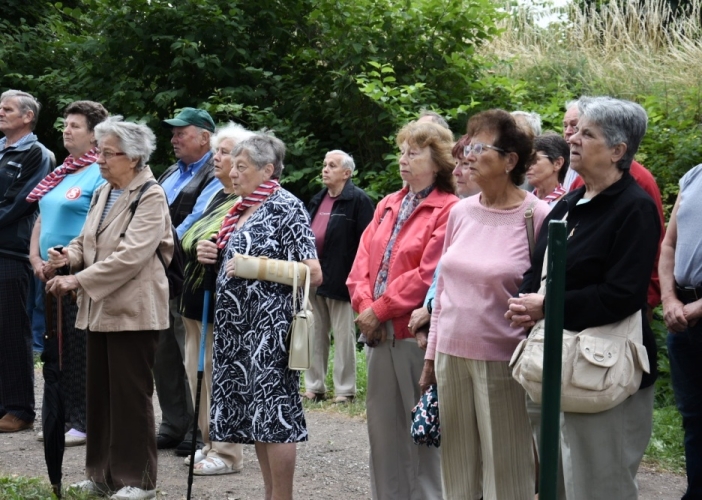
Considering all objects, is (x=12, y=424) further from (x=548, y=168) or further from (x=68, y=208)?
(x=548, y=168)

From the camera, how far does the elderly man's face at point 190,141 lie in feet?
23.8

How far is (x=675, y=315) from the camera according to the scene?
16.4 ft

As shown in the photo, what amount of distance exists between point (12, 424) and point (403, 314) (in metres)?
4.14

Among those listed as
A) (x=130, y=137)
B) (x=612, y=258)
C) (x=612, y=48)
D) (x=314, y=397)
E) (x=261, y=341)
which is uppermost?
(x=612, y=48)

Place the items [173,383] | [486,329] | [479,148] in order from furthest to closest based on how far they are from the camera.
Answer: [173,383] → [479,148] → [486,329]

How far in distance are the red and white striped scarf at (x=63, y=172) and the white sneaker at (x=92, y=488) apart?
2.26m

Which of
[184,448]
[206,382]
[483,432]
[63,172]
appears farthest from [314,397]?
[483,432]

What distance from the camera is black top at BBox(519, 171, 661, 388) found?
12.6 feet

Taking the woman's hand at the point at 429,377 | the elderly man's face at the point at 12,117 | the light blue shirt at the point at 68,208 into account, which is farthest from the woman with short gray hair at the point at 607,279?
the elderly man's face at the point at 12,117

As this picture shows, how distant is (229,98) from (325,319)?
4495mm

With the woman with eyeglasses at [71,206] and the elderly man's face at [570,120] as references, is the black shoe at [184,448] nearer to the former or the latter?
the woman with eyeglasses at [71,206]

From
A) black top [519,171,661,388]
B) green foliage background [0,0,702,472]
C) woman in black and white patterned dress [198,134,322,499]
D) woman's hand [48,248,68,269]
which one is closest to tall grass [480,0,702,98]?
green foliage background [0,0,702,472]

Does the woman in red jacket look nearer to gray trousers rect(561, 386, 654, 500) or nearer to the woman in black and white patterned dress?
the woman in black and white patterned dress

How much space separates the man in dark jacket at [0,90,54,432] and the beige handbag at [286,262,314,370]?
3.52m
